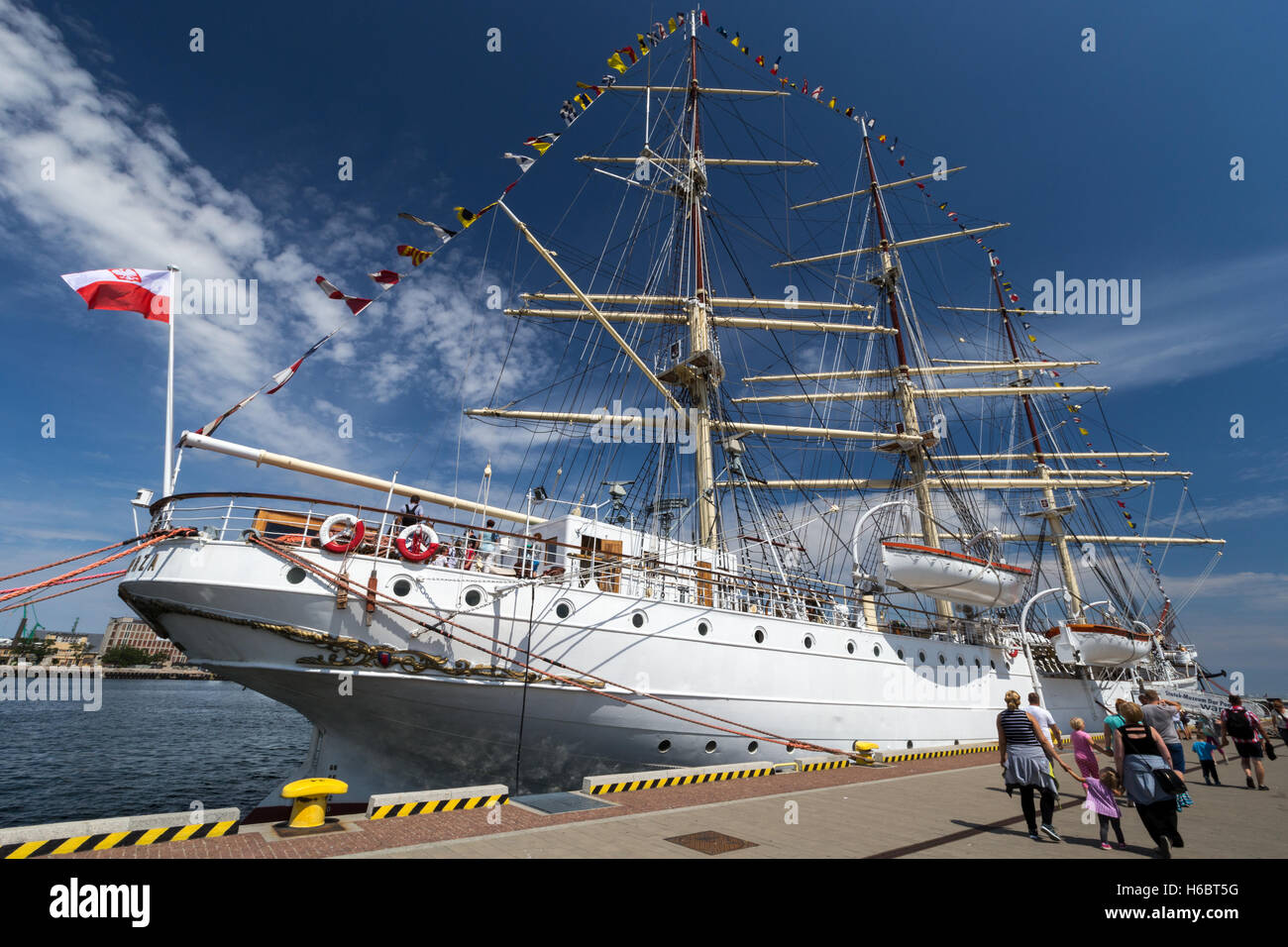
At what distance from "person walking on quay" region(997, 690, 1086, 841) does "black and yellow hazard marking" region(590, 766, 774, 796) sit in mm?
4089

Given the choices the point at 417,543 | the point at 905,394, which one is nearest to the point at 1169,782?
the point at 417,543

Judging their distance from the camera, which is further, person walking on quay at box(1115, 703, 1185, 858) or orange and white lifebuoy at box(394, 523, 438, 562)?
orange and white lifebuoy at box(394, 523, 438, 562)

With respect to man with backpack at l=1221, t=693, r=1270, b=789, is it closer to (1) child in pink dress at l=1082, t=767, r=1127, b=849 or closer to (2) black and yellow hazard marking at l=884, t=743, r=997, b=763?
(2) black and yellow hazard marking at l=884, t=743, r=997, b=763

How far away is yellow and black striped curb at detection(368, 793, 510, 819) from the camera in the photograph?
623 cm

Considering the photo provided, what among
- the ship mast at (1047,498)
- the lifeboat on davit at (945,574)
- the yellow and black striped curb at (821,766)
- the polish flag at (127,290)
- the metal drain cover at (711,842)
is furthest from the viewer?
the ship mast at (1047,498)

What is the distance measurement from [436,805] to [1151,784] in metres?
6.68

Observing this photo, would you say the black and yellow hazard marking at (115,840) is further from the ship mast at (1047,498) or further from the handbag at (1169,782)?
the ship mast at (1047,498)

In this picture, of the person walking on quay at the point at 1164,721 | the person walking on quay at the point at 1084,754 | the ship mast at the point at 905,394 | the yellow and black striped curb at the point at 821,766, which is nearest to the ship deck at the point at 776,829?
the person walking on quay at the point at 1084,754

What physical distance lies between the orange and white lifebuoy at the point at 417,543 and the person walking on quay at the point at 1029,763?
7.99 meters

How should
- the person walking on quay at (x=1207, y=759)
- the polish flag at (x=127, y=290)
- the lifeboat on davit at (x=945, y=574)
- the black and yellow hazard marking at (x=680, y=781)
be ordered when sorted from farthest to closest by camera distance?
the lifeboat on davit at (x=945, y=574), the person walking on quay at (x=1207, y=759), the polish flag at (x=127, y=290), the black and yellow hazard marking at (x=680, y=781)

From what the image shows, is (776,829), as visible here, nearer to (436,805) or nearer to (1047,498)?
(436,805)

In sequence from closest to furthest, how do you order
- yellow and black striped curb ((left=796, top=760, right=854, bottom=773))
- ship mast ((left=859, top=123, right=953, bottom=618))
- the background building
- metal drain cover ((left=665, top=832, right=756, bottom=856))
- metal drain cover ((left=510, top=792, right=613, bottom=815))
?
metal drain cover ((left=665, top=832, right=756, bottom=856))
metal drain cover ((left=510, top=792, right=613, bottom=815))
yellow and black striped curb ((left=796, top=760, right=854, bottom=773))
ship mast ((left=859, top=123, right=953, bottom=618))
the background building

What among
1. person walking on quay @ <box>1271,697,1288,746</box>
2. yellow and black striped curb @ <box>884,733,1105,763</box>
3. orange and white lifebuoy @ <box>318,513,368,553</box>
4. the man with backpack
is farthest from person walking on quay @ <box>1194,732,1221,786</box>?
orange and white lifebuoy @ <box>318,513,368,553</box>

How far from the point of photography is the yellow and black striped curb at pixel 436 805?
6227mm
